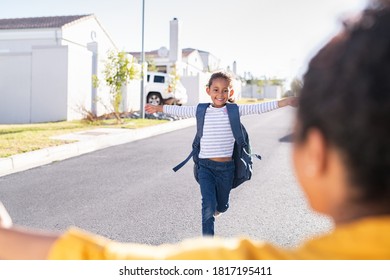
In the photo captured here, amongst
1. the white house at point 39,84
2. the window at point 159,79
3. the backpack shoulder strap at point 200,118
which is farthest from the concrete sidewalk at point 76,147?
the window at point 159,79

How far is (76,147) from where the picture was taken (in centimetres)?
1130

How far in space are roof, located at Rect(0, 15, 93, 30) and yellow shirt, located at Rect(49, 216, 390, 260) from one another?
117 ft

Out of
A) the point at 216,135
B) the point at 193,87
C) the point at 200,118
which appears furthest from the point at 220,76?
the point at 193,87

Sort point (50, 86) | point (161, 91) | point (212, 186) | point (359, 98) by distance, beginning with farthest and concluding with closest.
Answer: point (161, 91) < point (50, 86) < point (212, 186) < point (359, 98)

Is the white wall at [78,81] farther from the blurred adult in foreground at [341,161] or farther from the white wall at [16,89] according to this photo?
the blurred adult in foreground at [341,161]

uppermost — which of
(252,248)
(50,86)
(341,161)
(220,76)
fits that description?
(50,86)

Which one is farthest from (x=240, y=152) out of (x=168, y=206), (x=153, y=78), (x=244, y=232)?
(x=153, y=78)

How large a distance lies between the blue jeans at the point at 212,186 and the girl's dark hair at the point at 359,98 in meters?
3.29

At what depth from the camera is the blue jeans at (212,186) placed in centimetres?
403

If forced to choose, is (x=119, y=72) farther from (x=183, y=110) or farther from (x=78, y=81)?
(x=183, y=110)

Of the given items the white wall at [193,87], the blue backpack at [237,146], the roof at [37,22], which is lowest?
the blue backpack at [237,146]

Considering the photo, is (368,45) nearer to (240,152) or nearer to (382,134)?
(382,134)

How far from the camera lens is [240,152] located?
421cm

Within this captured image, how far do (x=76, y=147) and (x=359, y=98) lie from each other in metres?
11.0
